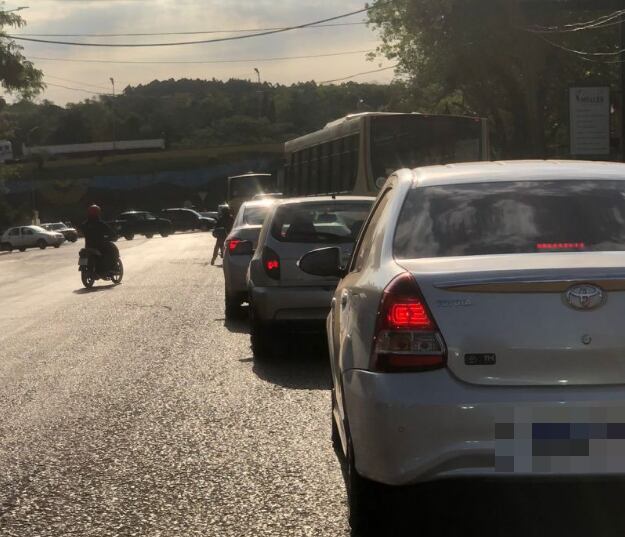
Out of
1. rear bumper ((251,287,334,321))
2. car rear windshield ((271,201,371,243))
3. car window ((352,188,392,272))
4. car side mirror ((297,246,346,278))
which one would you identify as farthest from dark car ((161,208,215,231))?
car window ((352,188,392,272))

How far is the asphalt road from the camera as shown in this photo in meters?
5.29

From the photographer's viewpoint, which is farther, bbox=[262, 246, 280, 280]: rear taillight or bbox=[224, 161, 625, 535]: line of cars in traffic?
bbox=[262, 246, 280, 280]: rear taillight

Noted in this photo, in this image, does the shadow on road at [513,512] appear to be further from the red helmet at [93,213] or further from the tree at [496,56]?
the tree at [496,56]

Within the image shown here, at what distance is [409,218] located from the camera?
4863 mm

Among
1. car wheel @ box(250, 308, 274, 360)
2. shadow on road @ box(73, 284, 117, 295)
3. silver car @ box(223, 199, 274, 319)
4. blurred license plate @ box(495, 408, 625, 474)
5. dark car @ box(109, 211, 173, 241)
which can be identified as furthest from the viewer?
dark car @ box(109, 211, 173, 241)

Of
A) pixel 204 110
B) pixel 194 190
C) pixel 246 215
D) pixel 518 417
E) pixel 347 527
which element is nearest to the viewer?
pixel 518 417

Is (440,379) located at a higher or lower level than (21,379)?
higher

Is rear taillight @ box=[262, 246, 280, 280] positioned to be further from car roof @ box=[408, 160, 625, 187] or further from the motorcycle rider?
the motorcycle rider

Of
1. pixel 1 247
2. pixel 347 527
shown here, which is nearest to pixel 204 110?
pixel 1 247

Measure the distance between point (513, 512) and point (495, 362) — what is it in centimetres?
147

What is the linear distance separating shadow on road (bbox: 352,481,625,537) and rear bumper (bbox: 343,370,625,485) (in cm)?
48

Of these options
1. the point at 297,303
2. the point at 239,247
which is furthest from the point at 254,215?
the point at 297,303

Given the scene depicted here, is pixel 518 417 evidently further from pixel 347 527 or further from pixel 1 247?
pixel 1 247

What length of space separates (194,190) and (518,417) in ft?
355
